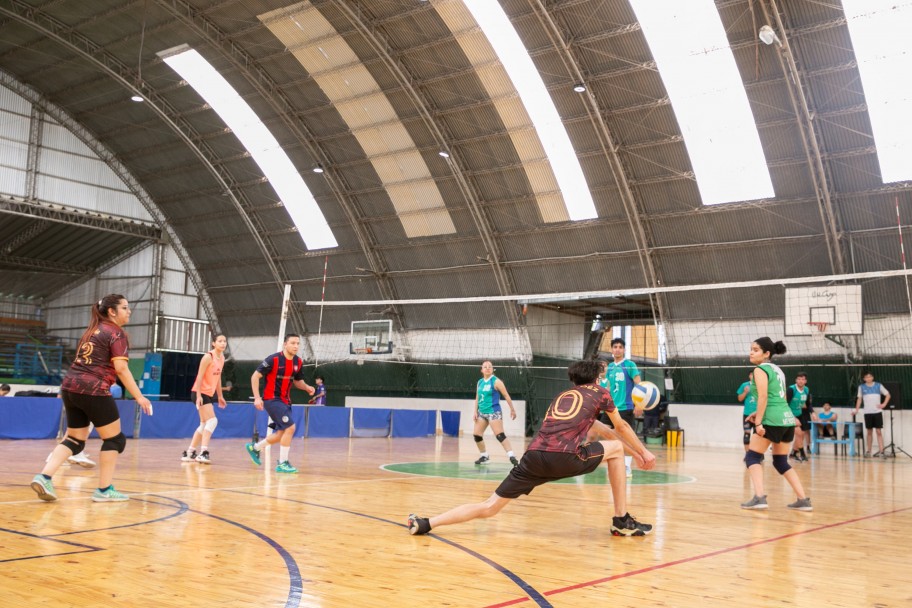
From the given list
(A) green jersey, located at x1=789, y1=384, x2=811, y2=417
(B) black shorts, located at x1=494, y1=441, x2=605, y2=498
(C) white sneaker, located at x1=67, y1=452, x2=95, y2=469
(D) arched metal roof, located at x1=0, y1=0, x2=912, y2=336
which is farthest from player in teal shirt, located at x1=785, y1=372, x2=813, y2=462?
(C) white sneaker, located at x1=67, y1=452, x2=95, y2=469

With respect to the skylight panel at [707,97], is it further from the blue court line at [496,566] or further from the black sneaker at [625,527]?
the blue court line at [496,566]

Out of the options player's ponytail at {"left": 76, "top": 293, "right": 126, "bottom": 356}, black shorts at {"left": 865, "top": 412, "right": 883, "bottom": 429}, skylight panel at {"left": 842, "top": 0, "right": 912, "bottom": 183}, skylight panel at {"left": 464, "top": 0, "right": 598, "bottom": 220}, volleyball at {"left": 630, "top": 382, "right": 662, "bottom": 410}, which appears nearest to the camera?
player's ponytail at {"left": 76, "top": 293, "right": 126, "bottom": 356}

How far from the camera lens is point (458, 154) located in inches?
1137

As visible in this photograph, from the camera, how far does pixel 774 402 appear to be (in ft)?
27.5

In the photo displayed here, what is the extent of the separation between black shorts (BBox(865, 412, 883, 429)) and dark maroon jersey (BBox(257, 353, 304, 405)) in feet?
51.6

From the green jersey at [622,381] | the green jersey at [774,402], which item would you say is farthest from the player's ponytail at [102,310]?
the green jersey at [622,381]

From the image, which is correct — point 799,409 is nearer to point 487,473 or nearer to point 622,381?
point 622,381

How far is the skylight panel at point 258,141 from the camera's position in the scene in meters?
30.5

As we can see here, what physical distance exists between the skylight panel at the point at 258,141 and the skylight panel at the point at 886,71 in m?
20.4

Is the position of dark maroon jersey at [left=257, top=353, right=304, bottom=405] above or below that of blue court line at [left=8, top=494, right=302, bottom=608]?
above

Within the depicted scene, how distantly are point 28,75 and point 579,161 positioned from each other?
22.5 m

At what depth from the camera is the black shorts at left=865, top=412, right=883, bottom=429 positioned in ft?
67.4

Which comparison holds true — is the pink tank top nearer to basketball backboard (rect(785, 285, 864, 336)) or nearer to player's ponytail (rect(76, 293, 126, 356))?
player's ponytail (rect(76, 293, 126, 356))

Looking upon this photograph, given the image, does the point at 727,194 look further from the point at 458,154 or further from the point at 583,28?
the point at 458,154
